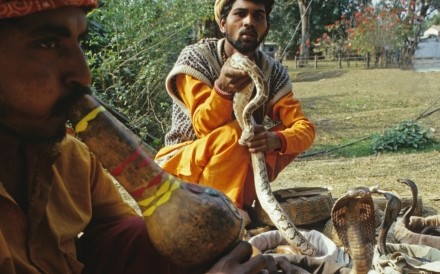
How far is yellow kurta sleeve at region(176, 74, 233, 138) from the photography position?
3.51 meters

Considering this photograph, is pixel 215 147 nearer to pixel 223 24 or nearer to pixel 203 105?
pixel 203 105

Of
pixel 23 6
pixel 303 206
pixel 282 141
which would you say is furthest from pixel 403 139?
pixel 23 6

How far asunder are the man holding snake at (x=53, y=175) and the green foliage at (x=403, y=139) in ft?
21.1

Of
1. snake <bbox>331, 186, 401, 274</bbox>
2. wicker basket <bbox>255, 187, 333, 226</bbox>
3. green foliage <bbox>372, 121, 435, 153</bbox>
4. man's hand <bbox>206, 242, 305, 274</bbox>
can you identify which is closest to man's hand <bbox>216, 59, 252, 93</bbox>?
wicker basket <bbox>255, 187, 333, 226</bbox>

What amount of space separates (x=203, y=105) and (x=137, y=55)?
13.9 feet

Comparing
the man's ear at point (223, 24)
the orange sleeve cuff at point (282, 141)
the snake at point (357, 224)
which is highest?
the man's ear at point (223, 24)

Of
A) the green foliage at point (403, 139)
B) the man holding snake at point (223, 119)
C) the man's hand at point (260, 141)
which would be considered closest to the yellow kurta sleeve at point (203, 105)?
the man holding snake at point (223, 119)

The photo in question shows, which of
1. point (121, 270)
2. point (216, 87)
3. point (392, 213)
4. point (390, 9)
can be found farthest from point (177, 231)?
point (390, 9)

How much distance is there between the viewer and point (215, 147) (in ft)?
11.9

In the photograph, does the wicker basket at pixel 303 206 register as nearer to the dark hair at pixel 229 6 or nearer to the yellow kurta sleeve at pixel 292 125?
the yellow kurta sleeve at pixel 292 125

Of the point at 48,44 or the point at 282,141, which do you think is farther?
the point at 282,141

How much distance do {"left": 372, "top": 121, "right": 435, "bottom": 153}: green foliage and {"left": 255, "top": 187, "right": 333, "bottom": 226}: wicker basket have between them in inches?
166

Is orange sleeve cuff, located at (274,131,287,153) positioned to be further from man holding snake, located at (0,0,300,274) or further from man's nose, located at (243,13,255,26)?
man holding snake, located at (0,0,300,274)

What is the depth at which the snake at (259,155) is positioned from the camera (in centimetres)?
331
